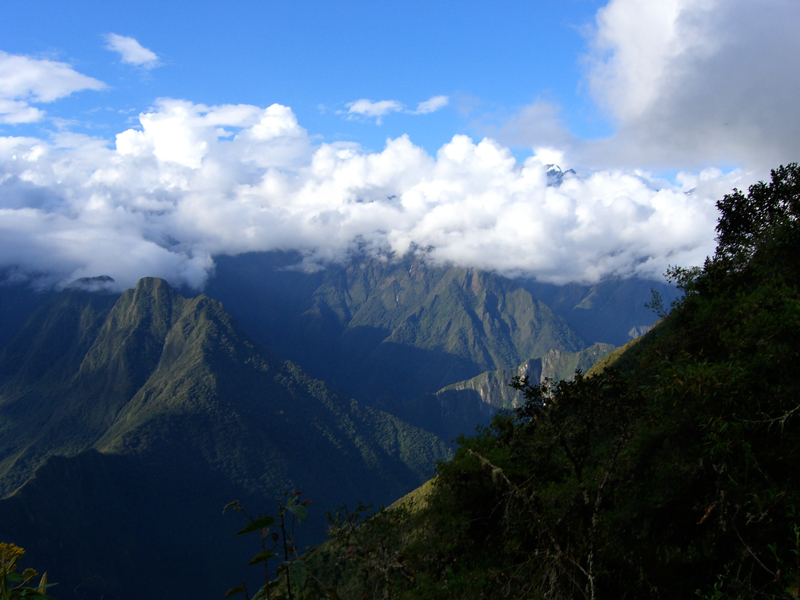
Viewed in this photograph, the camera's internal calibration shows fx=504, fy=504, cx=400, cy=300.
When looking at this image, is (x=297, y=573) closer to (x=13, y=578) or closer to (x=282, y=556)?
(x=282, y=556)

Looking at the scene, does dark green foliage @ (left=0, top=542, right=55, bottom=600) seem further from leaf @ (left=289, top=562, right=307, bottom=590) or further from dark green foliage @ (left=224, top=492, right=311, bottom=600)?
leaf @ (left=289, top=562, right=307, bottom=590)

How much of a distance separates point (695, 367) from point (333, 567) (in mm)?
27997

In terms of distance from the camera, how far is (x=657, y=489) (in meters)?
12.0

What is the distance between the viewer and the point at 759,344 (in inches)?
481

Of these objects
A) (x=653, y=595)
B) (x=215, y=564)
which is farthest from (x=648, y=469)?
A: (x=215, y=564)

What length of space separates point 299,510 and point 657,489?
10.5 metres

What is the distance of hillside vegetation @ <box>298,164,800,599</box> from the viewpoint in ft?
29.1

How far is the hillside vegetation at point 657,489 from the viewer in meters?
8.88

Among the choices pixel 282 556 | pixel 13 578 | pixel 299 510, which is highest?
pixel 299 510

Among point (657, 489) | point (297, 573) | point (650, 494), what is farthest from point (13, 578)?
point (650, 494)

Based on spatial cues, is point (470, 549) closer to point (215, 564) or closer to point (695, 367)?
point (695, 367)

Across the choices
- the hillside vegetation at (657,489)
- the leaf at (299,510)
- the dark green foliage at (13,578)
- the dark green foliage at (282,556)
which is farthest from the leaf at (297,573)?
the hillside vegetation at (657,489)

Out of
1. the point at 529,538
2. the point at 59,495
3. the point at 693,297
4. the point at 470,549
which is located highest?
the point at 693,297

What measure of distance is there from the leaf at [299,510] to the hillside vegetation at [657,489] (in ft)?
6.98
